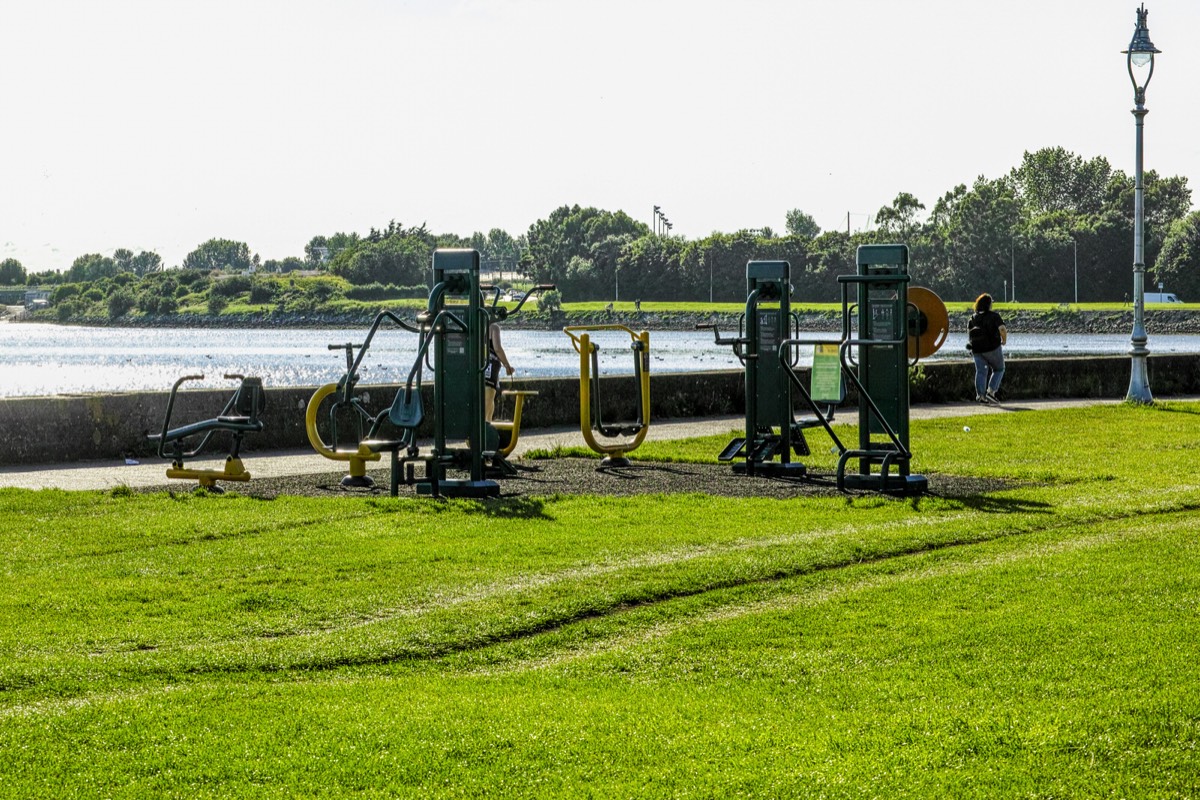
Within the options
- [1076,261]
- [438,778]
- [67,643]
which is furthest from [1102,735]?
[1076,261]

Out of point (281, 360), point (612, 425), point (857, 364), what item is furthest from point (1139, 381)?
point (281, 360)

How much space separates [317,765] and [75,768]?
857 mm

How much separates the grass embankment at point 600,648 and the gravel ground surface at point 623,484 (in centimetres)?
93

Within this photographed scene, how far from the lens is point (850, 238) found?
477 ft

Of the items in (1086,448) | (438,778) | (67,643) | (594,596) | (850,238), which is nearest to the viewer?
(438,778)

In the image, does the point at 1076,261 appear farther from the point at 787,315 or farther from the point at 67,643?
the point at 67,643

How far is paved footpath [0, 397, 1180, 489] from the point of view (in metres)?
14.5

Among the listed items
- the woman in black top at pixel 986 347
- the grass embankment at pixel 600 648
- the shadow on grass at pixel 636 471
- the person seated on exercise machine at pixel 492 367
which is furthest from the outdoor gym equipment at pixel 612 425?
the woman in black top at pixel 986 347

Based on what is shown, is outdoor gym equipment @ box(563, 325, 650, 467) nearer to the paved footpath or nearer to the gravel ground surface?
the gravel ground surface

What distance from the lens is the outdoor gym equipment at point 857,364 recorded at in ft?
45.5

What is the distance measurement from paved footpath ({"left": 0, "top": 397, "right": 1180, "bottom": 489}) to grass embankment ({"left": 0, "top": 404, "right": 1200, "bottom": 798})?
6.34ft

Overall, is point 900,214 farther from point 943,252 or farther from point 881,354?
point 881,354

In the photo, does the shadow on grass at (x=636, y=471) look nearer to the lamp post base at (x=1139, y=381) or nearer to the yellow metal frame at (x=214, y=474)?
the yellow metal frame at (x=214, y=474)

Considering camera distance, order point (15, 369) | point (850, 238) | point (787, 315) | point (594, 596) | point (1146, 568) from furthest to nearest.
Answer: point (850, 238), point (15, 369), point (787, 315), point (1146, 568), point (594, 596)
